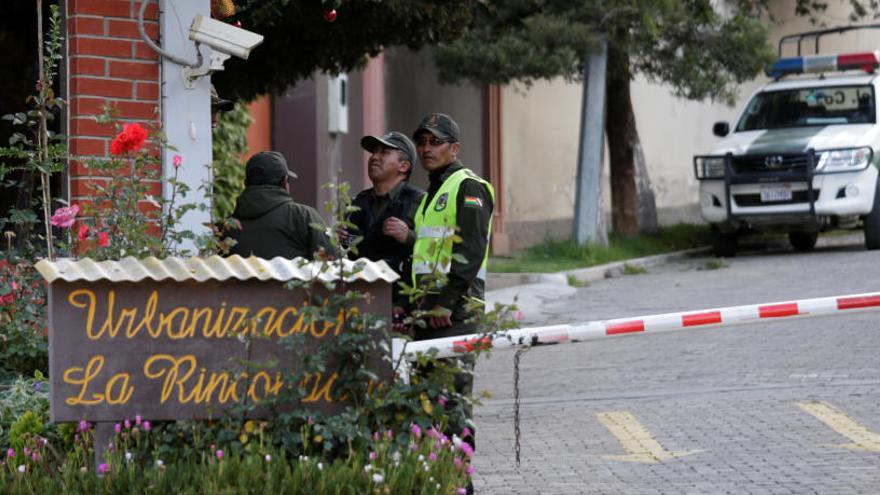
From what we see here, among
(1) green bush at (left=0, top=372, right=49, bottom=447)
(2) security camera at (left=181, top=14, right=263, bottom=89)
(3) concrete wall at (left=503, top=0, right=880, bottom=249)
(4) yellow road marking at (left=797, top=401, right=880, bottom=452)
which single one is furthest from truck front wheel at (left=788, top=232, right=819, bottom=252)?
(1) green bush at (left=0, top=372, right=49, bottom=447)

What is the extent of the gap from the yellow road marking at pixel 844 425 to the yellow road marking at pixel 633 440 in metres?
0.85

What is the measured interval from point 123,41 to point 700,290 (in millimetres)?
10187

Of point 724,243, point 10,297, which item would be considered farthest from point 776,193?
point 10,297

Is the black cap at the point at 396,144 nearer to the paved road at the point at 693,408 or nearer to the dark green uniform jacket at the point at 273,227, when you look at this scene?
the dark green uniform jacket at the point at 273,227

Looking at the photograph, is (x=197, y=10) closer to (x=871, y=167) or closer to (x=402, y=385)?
(x=402, y=385)

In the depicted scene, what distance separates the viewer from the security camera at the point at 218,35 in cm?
754

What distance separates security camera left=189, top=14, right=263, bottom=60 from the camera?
24.7ft

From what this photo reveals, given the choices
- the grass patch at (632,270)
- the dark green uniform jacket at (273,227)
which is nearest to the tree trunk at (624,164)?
the grass patch at (632,270)

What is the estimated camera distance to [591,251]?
20.6m

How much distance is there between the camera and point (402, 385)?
5.46 meters

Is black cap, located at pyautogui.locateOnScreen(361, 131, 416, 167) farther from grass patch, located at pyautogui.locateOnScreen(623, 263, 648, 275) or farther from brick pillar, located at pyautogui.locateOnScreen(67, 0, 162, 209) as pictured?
grass patch, located at pyautogui.locateOnScreen(623, 263, 648, 275)

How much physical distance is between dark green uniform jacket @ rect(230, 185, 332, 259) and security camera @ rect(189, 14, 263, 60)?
28.0 inches

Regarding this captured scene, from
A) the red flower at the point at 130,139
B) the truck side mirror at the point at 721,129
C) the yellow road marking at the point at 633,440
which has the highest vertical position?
the truck side mirror at the point at 721,129

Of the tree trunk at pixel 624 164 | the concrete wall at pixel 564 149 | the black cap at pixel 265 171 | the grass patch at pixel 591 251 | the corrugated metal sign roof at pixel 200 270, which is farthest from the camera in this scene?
the concrete wall at pixel 564 149
